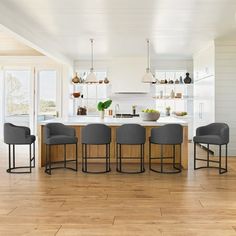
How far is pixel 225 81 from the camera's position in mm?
7680

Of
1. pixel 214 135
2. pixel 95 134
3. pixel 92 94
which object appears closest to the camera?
pixel 95 134

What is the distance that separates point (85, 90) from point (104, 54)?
1.58 m

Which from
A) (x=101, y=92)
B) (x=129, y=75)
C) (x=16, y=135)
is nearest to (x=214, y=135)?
(x=16, y=135)

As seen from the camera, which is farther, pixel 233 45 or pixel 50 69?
pixel 50 69

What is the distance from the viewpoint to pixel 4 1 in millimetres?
4977

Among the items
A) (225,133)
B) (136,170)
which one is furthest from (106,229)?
(225,133)

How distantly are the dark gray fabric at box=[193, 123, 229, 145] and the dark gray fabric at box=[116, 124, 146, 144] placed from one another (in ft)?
3.26

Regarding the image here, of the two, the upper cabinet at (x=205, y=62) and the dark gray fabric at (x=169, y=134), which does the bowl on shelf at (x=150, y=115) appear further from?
the upper cabinet at (x=205, y=62)

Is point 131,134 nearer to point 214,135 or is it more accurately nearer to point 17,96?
point 214,135

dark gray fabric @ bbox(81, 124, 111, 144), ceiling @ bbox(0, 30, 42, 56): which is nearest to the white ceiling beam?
ceiling @ bbox(0, 30, 42, 56)

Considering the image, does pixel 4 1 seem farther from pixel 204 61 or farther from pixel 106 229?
pixel 204 61

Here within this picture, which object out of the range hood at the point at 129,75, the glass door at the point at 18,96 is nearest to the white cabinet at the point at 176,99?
the range hood at the point at 129,75

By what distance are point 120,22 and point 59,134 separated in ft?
7.42

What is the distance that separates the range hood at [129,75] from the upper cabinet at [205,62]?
4.98ft
